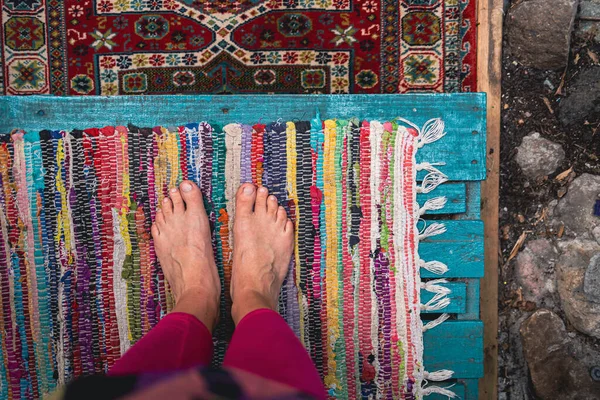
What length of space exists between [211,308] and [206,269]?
9 centimetres

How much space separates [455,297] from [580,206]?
0.44m

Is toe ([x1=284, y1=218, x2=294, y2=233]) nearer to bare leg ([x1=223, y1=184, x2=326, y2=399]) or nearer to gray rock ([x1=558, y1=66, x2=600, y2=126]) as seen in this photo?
bare leg ([x1=223, y1=184, x2=326, y2=399])

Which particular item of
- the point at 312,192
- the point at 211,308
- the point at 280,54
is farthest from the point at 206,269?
the point at 280,54

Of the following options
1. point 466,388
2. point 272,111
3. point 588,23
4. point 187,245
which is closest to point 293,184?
point 272,111

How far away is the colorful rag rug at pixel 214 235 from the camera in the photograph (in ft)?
3.39

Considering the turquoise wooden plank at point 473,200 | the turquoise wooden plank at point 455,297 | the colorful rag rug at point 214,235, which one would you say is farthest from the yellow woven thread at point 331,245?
the turquoise wooden plank at point 473,200

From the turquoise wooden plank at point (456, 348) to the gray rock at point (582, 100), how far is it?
23.3 inches

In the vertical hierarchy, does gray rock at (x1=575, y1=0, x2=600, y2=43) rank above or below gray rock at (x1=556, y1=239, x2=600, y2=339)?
above

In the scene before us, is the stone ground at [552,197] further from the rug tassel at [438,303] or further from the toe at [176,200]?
the toe at [176,200]

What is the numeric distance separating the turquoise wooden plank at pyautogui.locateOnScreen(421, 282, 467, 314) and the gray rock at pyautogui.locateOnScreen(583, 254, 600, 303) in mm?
339

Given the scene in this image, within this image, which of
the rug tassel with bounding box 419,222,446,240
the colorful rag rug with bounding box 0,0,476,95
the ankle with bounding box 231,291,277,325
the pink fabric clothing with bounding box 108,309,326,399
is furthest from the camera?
the colorful rag rug with bounding box 0,0,476,95

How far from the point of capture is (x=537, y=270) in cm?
124

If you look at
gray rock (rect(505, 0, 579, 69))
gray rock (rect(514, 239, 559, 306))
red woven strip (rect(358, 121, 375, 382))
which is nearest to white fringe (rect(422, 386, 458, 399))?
red woven strip (rect(358, 121, 375, 382))

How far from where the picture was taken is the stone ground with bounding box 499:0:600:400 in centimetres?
118
